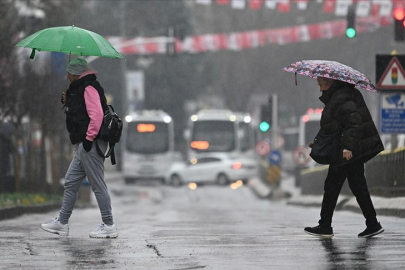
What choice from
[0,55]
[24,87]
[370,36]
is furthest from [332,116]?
[370,36]

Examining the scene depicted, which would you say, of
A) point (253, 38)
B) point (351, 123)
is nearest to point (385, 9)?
point (253, 38)

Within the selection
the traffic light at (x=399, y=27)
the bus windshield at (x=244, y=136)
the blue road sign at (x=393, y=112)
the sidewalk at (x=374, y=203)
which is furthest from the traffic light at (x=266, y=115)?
the blue road sign at (x=393, y=112)

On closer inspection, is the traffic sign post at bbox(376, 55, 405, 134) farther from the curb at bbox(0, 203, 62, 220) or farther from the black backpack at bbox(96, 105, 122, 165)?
the black backpack at bbox(96, 105, 122, 165)

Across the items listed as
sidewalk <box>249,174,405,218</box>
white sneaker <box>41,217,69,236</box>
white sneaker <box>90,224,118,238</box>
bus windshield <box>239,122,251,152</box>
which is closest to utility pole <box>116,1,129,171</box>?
bus windshield <box>239,122,251,152</box>

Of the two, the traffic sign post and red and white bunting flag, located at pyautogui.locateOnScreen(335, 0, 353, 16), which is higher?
red and white bunting flag, located at pyautogui.locateOnScreen(335, 0, 353, 16)

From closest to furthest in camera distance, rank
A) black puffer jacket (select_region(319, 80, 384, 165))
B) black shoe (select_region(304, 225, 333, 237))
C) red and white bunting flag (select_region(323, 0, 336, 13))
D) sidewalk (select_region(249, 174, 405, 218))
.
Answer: black puffer jacket (select_region(319, 80, 384, 165)) → black shoe (select_region(304, 225, 333, 237)) → sidewalk (select_region(249, 174, 405, 218)) → red and white bunting flag (select_region(323, 0, 336, 13))

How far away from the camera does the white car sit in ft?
158

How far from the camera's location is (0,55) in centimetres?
1894

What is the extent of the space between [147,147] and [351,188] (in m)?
41.7

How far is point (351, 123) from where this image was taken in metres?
9.25

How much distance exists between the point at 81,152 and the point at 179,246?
1.56 metres

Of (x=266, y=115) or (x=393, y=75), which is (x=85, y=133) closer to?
(x=393, y=75)

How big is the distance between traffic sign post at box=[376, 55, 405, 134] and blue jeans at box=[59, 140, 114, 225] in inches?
305

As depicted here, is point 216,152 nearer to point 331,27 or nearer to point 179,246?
point 331,27
